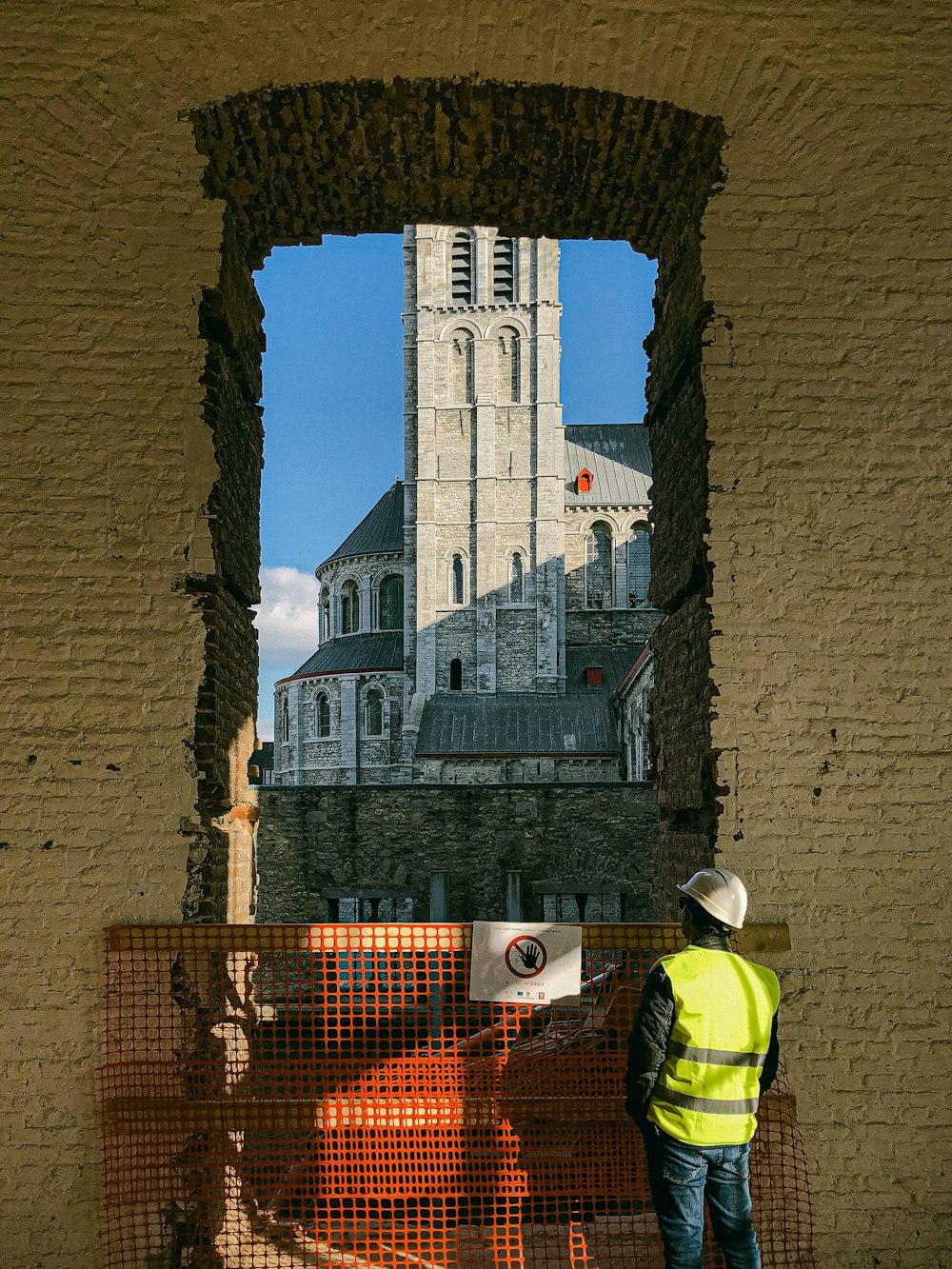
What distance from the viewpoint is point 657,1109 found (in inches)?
115

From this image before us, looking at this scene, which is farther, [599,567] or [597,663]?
[599,567]

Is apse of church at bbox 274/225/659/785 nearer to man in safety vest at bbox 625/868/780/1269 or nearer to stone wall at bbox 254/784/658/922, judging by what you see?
stone wall at bbox 254/784/658/922

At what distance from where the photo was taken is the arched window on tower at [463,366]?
40188 millimetres

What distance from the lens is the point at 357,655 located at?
43.5 meters

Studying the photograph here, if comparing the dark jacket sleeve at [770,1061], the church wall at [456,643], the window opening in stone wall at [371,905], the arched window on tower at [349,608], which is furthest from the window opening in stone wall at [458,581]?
the dark jacket sleeve at [770,1061]

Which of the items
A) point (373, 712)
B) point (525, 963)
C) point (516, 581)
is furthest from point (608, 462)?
point (525, 963)

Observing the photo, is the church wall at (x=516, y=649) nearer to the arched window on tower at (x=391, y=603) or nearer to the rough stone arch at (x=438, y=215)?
the arched window on tower at (x=391, y=603)

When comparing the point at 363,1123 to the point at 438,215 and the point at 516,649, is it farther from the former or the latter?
the point at 516,649

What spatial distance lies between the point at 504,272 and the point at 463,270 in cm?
173

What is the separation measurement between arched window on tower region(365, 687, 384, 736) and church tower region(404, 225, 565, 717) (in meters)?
2.98

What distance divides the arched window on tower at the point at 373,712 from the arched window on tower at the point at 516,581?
7.46m

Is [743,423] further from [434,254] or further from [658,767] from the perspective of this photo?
[434,254]

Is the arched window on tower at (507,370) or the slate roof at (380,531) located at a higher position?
the arched window on tower at (507,370)

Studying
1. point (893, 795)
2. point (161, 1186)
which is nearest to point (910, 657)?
point (893, 795)
